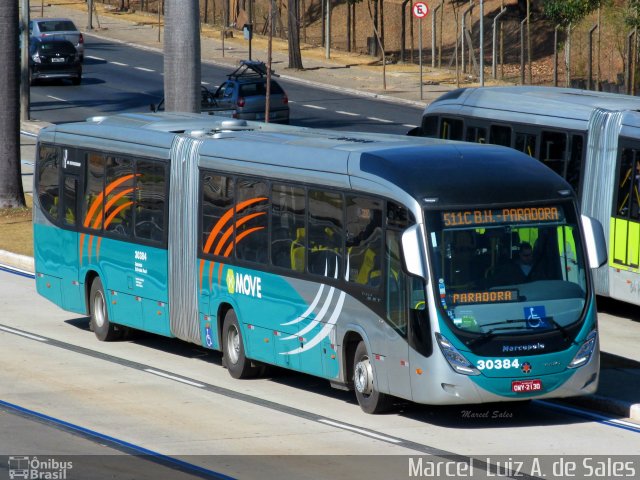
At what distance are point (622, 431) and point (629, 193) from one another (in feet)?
22.9

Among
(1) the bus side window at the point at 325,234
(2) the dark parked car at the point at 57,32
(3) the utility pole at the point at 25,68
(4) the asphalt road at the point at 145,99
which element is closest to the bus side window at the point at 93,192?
(1) the bus side window at the point at 325,234

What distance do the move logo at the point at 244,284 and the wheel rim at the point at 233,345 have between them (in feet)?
1.56

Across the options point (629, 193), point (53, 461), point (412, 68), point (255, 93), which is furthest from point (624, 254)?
point (412, 68)

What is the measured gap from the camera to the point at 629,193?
20125 millimetres

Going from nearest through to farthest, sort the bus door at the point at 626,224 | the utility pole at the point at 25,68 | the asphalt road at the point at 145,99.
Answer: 1. the bus door at the point at 626,224
2. the utility pole at the point at 25,68
3. the asphalt road at the point at 145,99

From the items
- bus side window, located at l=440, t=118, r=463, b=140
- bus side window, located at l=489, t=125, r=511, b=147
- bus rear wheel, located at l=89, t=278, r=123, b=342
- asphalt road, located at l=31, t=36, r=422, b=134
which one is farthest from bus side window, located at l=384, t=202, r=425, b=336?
asphalt road, located at l=31, t=36, r=422, b=134

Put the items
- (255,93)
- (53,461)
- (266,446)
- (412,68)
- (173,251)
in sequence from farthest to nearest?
(412,68), (255,93), (173,251), (266,446), (53,461)

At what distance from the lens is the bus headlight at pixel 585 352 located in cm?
1395

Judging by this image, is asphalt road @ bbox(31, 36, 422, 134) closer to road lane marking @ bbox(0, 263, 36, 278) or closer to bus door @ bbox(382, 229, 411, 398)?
road lane marking @ bbox(0, 263, 36, 278)

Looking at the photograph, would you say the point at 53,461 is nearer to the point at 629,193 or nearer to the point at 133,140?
the point at 133,140

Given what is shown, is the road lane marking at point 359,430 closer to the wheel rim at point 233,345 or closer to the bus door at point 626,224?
the wheel rim at point 233,345

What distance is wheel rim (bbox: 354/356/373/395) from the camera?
14422 mm

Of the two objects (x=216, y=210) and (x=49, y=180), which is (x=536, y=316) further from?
(x=49, y=180)

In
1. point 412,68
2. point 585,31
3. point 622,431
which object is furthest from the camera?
point 412,68
